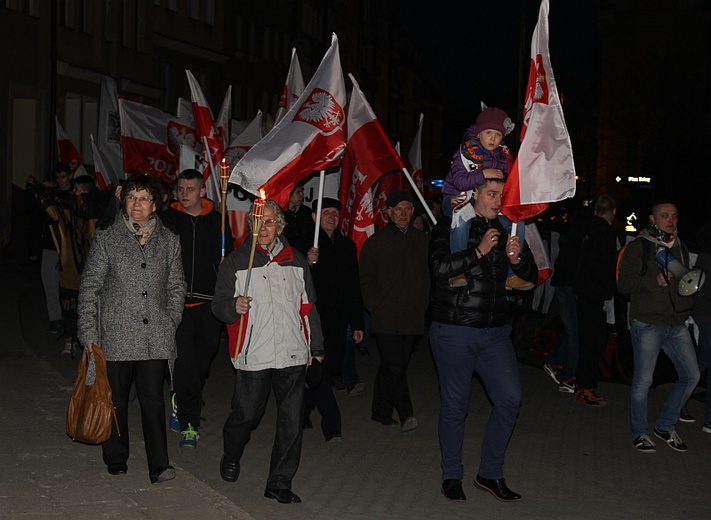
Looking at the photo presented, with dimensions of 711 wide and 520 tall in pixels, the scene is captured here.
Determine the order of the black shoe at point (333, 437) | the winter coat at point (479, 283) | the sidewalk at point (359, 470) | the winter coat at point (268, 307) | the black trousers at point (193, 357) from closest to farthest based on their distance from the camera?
the sidewalk at point (359, 470), the winter coat at point (268, 307), the winter coat at point (479, 283), the black trousers at point (193, 357), the black shoe at point (333, 437)

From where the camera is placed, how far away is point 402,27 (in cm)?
10338

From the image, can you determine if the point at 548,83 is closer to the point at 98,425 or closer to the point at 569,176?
the point at 569,176

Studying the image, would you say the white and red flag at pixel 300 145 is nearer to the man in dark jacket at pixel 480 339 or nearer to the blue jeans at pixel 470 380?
the man in dark jacket at pixel 480 339

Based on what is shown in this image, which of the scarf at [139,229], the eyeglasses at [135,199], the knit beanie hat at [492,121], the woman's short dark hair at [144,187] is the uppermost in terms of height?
the knit beanie hat at [492,121]

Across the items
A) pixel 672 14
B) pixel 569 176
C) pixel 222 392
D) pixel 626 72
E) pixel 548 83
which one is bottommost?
pixel 222 392

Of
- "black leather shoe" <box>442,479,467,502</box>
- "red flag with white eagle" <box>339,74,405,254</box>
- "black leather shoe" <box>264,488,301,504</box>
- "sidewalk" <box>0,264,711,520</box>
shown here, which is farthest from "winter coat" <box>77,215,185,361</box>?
"red flag with white eagle" <box>339,74,405,254</box>

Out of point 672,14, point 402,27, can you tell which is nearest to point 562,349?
point 672,14

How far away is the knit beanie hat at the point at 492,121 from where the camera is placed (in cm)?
764

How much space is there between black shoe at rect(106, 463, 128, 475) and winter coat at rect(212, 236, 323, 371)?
935 mm

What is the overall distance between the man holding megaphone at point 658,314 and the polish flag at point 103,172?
879 centimetres

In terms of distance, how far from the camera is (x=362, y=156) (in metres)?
10.9

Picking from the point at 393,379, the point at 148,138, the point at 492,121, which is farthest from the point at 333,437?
the point at 148,138

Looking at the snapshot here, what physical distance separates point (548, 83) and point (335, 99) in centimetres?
269

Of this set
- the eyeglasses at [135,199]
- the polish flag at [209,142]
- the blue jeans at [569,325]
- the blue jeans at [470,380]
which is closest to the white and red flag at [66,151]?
the polish flag at [209,142]
